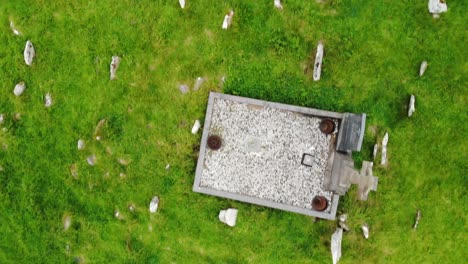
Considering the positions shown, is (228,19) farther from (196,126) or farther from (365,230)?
(365,230)

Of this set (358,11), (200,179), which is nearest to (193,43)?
(200,179)

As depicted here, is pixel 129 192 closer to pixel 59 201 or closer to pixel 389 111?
pixel 59 201

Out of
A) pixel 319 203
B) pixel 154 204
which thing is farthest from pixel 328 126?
pixel 154 204

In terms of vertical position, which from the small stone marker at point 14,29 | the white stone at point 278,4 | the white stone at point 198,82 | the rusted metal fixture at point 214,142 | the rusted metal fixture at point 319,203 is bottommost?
the rusted metal fixture at point 319,203

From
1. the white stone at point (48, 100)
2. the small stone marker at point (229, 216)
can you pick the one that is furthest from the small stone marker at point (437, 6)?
the white stone at point (48, 100)

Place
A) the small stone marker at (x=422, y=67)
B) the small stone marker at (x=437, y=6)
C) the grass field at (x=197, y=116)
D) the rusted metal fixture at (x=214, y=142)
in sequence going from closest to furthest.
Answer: the small stone marker at (x=437, y=6) < the small stone marker at (x=422, y=67) < the grass field at (x=197, y=116) < the rusted metal fixture at (x=214, y=142)

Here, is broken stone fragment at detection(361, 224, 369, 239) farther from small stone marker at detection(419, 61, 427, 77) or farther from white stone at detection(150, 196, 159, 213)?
white stone at detection(150, 196, 159, 213)

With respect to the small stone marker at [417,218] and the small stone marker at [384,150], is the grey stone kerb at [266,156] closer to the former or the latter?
the small stone marker at [384,150]
